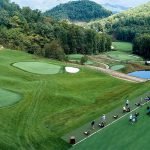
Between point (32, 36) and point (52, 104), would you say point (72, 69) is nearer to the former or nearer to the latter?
point (52, 104)

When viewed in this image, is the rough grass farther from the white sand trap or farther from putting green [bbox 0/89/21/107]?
the white sand trap

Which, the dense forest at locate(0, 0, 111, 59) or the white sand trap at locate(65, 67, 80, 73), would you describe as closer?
the white sand trap at locate(65, 67, 80, 73)

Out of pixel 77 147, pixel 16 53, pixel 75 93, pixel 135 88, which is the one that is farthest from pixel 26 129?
pixel 16 53

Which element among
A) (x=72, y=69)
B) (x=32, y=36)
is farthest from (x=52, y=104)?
(x=32, y=36)

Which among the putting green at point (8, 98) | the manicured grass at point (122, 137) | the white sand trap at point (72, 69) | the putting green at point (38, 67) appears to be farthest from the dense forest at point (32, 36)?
the manicured grass at point (122, 137)

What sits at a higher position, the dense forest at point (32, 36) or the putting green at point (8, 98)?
the dense forest at point (32, 36)

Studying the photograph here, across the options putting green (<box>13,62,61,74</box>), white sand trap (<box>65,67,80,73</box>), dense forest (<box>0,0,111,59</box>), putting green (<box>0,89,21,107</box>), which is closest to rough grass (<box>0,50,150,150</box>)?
putting green (<box>0,89,21,107</box>)

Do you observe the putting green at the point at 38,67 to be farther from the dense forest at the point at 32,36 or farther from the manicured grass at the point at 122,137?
the dense forest at the point at 32,36
